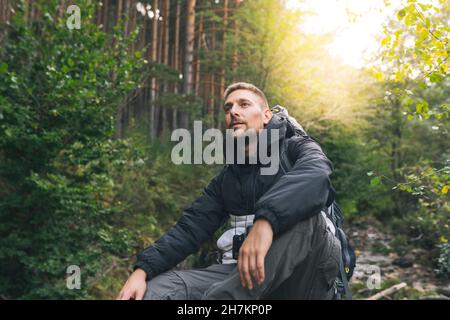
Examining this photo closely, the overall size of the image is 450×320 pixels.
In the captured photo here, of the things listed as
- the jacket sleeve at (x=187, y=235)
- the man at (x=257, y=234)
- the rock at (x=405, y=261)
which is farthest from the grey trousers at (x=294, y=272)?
the rock at (x=405, y=261)

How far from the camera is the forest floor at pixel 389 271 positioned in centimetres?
783

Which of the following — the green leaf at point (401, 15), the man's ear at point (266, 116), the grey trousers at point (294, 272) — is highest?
the green leaf at point (401, 15)

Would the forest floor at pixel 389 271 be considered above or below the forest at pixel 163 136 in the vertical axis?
below

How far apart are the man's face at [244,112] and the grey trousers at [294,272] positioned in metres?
0.75

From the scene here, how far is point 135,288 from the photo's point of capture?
1.90 meters

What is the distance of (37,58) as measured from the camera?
17.0 feet

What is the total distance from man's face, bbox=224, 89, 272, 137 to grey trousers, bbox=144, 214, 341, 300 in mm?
746

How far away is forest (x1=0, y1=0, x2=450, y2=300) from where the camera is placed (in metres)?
4.72

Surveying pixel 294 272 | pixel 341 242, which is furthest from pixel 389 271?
pixel 294 272

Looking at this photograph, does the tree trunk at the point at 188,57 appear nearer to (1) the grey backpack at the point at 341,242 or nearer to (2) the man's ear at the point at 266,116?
(2) the man's ear at the point at 266,116

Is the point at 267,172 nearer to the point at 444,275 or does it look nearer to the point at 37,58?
the point at 37,58
